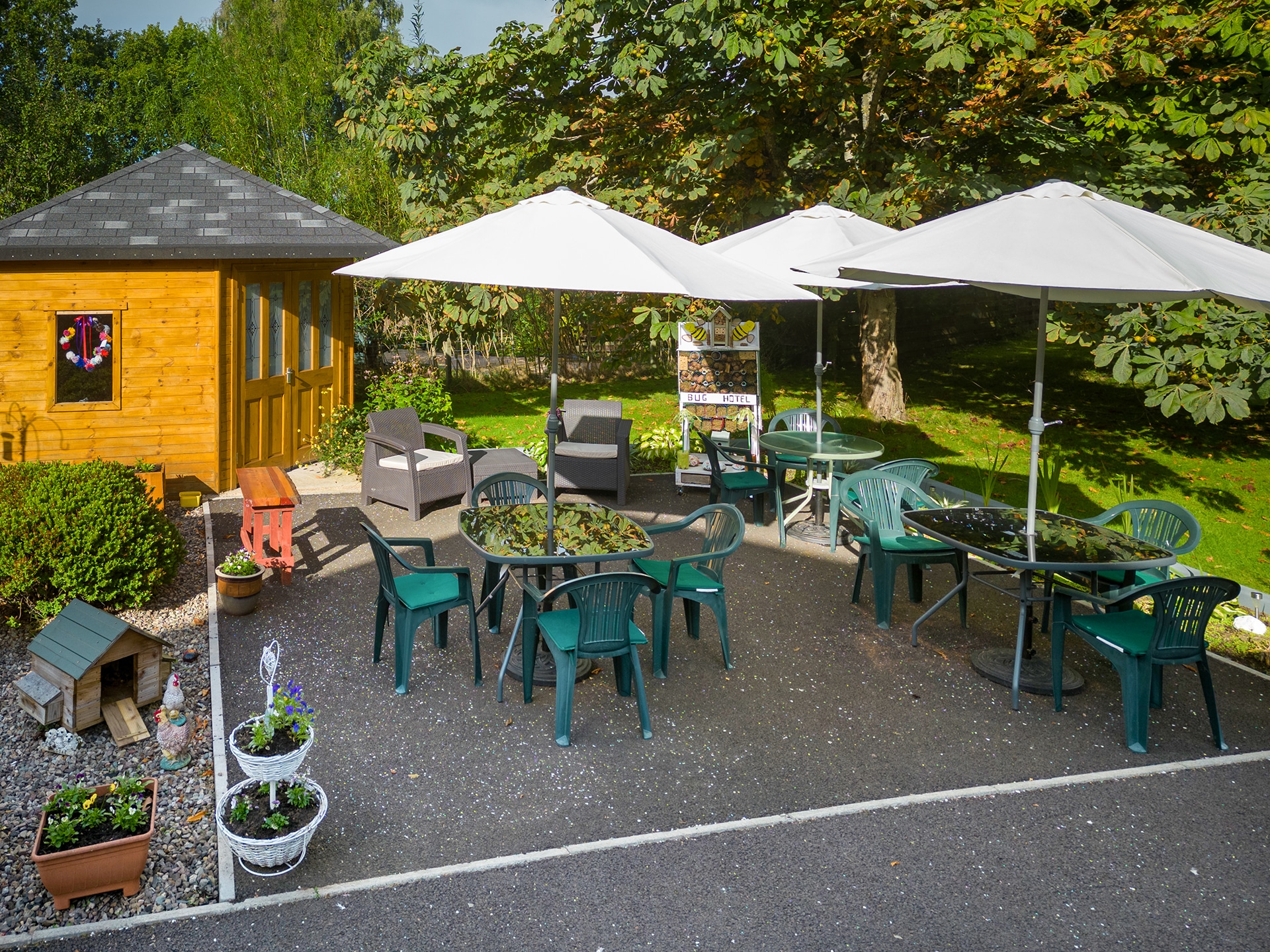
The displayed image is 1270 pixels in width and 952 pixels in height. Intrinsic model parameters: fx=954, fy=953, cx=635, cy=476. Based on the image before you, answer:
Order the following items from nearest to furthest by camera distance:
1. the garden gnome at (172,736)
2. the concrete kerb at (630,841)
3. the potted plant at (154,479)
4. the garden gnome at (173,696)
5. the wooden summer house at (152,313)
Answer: the concrete kerb at (630,841) → the garden gnome at (172,736) → the garden gnome at (173,696) → the potted plant at (154,479) → the wooden summer house at (152,313)

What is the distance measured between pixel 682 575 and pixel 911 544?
1.65 m

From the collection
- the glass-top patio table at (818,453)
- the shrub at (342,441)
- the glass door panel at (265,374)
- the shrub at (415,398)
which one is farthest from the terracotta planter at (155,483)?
the glass-top patio table at (818,453)

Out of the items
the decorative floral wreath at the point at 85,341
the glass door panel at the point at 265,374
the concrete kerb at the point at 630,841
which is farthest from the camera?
the glass door panel at the point at 265,374

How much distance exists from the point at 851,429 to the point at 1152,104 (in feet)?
17.2

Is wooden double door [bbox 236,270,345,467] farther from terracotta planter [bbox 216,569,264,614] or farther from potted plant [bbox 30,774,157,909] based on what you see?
potted plant [bbox 30,774,157,909]

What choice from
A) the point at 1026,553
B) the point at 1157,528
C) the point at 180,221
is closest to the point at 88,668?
the point at 1026,553

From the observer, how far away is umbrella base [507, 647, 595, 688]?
5469 mm

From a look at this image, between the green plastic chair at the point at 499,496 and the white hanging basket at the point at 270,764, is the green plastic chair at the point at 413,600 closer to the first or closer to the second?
the green plastic chair at the point at 499,496

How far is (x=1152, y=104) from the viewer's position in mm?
10672

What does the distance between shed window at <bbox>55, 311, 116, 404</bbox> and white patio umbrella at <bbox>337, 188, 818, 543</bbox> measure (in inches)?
178

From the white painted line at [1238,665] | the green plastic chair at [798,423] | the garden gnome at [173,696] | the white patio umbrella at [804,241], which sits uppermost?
the white patio umbrella at [804,241]

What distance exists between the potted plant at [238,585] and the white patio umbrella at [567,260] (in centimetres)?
217

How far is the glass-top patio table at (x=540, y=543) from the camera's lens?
16.9ft

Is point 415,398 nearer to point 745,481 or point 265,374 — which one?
point 265,374
